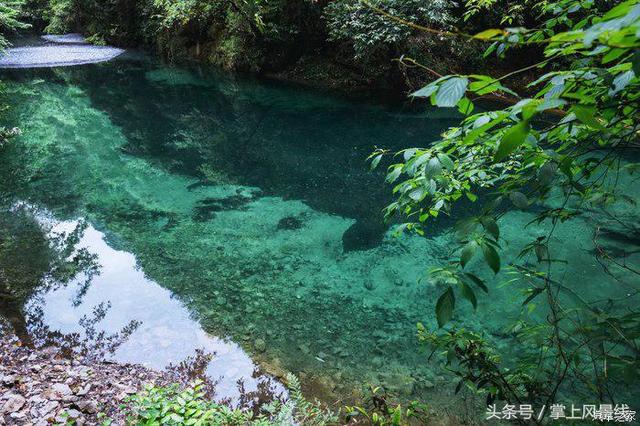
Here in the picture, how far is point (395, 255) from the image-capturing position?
18.2ft

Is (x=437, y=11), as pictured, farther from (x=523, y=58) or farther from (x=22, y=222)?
(x=22, y=222)

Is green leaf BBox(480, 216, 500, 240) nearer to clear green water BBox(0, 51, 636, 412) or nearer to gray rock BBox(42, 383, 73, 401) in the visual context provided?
clear green water BBox(0, 51, 636, 412)

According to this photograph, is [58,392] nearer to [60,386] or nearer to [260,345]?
[60,386]

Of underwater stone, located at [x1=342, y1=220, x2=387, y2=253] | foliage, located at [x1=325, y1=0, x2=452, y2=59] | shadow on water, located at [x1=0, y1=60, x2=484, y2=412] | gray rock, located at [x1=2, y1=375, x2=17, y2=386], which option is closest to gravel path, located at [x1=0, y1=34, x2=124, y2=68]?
shadow on water, located at [x1=0, y1=60, x2=484, y2=412]

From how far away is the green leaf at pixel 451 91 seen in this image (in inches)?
38.5

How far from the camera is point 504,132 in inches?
53.6

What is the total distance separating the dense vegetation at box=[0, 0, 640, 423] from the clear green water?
457mm

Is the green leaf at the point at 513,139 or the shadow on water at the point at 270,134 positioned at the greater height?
the green leaf at the point at 513,139

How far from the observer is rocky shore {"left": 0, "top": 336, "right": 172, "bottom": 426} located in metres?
2.79

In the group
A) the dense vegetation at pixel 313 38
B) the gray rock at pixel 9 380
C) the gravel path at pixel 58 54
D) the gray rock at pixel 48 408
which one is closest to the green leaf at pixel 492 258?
the gray rock at pixel 48 408

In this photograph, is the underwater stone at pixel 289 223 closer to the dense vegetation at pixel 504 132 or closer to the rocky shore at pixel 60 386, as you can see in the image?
the dense vegetation at pixel 504 132

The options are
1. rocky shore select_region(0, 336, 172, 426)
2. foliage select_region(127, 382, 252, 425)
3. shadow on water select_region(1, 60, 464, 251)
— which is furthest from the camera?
shadow on water select_region(1, 60, 464, 251)

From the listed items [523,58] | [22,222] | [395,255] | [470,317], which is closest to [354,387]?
[470,317]

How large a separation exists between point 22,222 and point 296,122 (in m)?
6.93
